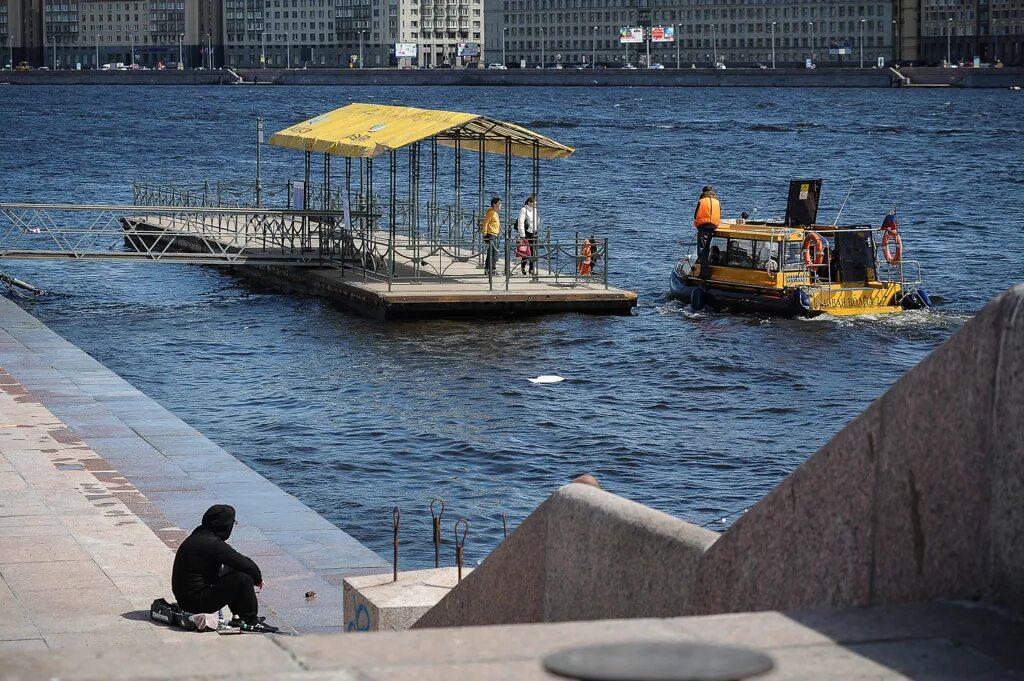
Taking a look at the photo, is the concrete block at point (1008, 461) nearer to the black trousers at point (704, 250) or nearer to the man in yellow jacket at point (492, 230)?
the man in yellow jacket at point (492, 230)

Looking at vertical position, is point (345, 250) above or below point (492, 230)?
below

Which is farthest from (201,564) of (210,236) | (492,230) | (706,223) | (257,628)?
(210,236)

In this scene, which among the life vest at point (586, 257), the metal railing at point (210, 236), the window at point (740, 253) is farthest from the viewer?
the metal railing at point (210, 236)

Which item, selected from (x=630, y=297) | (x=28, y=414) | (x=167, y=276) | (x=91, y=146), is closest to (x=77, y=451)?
(x=28, y=414)

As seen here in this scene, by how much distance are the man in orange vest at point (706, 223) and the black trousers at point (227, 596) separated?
19.5m

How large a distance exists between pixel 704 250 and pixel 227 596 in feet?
69.9

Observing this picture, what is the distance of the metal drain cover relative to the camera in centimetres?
394

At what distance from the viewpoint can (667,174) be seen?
78188 millimetres

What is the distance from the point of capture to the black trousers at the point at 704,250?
29672mm

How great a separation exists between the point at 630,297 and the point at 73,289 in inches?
477

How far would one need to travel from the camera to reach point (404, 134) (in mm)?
28266

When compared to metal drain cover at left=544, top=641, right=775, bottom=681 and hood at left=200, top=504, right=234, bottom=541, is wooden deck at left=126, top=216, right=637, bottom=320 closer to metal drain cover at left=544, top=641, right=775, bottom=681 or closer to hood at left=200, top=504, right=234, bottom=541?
hood at left=200, top=504, right=234, bottom=541

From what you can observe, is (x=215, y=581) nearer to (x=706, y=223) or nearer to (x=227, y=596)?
(x=227, y=596)

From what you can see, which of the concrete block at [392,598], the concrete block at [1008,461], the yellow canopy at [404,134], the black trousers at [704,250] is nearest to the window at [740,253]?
the black trousers at [704,250]
